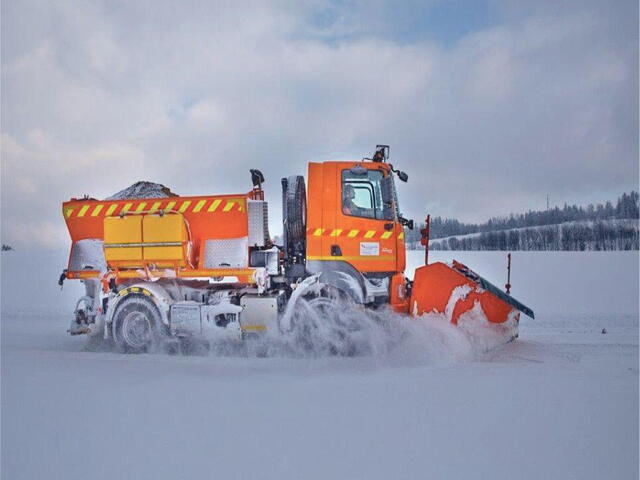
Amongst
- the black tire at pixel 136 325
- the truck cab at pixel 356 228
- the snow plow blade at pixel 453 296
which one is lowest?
the black tire at pixel 136 325

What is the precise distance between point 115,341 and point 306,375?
11.5 feet

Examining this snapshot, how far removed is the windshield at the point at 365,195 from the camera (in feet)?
21.5

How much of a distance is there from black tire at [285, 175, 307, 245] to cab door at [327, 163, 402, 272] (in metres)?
0.68

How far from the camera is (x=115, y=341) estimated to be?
672 cm

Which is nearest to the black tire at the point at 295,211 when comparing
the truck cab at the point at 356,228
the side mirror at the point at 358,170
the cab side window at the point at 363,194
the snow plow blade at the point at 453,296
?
the truck cab at the point at 356,228

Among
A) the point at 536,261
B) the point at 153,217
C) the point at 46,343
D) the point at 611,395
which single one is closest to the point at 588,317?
the point at 611,395

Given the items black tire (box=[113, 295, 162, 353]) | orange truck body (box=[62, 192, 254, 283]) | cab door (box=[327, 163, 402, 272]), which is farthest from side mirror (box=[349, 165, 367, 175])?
black tire (box=[113, 295, 162, 353])

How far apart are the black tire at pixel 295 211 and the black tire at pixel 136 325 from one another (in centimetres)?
236

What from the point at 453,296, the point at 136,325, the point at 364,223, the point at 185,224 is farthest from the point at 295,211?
the point at 136,325

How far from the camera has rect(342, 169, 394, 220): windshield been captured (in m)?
6.56

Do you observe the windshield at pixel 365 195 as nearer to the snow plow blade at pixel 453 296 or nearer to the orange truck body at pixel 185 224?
the snow plow blade at pixel 453 296

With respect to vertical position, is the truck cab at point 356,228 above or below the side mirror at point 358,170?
below

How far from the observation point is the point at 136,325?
22.2ft

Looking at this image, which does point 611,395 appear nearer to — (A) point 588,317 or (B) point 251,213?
(B) point 251,213
